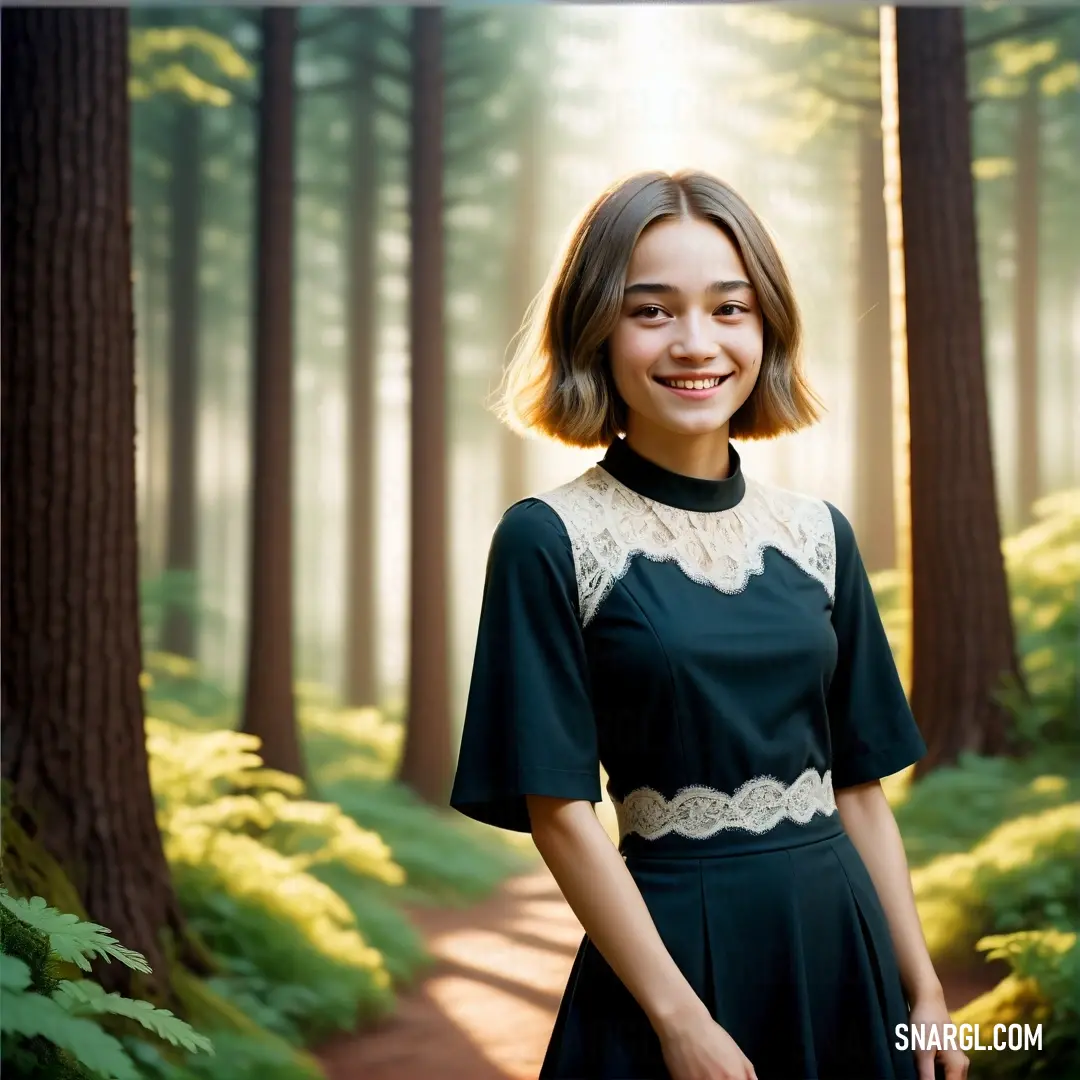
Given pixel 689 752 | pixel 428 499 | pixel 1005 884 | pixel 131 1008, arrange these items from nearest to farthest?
pixel 689 752 → pixel 131 1008 → pixel 1005 884 → pixel 428 499

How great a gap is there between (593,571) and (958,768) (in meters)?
1.97

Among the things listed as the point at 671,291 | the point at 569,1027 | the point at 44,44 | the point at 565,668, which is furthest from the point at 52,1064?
the point at 44,44

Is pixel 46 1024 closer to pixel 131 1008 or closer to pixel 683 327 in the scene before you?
pixel 131 1008

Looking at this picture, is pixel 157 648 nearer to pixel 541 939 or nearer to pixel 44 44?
pixel 541 939

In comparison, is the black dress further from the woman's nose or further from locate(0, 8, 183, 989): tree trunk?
locate(0, 8, 183, 989): tree trunk

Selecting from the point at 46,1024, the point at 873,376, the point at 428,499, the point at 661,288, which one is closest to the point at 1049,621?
the point at 873,376

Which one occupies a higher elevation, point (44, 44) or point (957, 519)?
point (44, 44)

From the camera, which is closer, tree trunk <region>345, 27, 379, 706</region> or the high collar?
the high collar

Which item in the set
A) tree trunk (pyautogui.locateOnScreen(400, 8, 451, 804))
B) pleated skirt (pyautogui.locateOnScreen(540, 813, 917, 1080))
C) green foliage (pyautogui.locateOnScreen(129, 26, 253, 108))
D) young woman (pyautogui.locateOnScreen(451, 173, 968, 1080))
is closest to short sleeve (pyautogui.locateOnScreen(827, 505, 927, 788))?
young woman (pyautogui.locateOnScreen(451, 173, 968, 1080))

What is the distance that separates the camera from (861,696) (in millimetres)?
1406

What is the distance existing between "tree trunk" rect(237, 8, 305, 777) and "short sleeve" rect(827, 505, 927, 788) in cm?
186

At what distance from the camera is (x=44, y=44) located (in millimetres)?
2420

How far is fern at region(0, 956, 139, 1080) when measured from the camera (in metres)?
1.47

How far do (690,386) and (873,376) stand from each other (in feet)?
6.27
